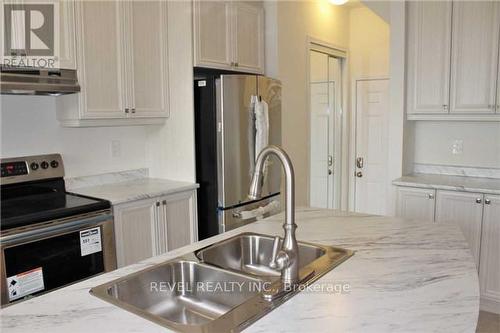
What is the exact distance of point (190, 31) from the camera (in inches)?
125

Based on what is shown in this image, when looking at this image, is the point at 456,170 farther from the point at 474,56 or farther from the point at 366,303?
the point at 366,303

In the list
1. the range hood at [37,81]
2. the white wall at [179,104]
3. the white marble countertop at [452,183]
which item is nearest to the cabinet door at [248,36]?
the white wall at [179,104]

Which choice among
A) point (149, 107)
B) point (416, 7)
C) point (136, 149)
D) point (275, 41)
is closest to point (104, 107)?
point (149, 107)

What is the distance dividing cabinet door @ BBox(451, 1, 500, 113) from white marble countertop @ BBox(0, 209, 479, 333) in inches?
75.6

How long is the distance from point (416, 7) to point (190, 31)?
1860 millimetres

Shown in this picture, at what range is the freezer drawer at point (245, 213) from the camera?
3225 mm

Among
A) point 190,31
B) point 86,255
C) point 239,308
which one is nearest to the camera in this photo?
point 239,308

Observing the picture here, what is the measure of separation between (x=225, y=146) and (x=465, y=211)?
1.86m

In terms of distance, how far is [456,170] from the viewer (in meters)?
3.70

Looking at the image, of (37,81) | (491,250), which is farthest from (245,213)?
(491,250)

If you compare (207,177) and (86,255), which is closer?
(86,255)

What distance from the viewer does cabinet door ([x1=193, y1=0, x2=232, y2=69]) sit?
10.5ft

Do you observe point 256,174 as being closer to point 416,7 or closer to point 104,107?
point 104,107

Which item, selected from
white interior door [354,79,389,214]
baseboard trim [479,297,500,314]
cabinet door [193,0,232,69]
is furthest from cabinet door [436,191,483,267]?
cabinet door [193,0,232,69]
